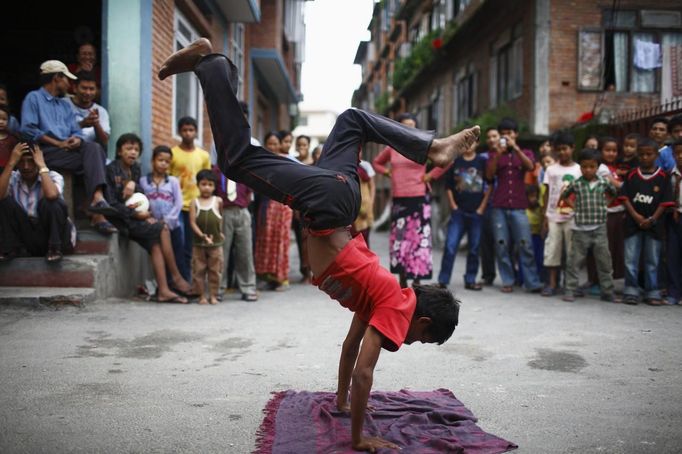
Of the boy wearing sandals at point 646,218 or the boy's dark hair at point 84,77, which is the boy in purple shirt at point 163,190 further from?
the boy wearing sandals at point 646,218

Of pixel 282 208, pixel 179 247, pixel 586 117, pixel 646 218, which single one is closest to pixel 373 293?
pixel 179 247

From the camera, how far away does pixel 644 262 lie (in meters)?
6.93

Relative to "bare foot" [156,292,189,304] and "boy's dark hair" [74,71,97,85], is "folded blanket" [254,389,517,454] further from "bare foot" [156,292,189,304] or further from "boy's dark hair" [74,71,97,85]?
"boy's dark hair" [74,71,97,85]

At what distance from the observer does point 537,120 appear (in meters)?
14.5

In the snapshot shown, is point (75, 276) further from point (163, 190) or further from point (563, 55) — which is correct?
point (563, 55)

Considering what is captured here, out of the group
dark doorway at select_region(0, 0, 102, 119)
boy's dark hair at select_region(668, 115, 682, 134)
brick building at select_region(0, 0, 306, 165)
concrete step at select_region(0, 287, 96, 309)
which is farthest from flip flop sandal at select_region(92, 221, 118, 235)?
boy's dark hair at select_region(668, 115, 682, 134)

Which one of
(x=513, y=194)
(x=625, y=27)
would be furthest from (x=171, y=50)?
(x=625, y=27)

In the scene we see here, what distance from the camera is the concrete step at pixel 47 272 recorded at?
238 inches

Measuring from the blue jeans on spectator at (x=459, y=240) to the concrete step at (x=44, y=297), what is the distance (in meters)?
4.24

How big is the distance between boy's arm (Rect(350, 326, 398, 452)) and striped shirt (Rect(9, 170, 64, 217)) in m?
4.43

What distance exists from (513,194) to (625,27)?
939 centimetres

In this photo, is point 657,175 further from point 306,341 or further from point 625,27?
point 625,27

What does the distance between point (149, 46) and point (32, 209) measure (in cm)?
283

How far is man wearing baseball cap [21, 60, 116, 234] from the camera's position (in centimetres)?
636
